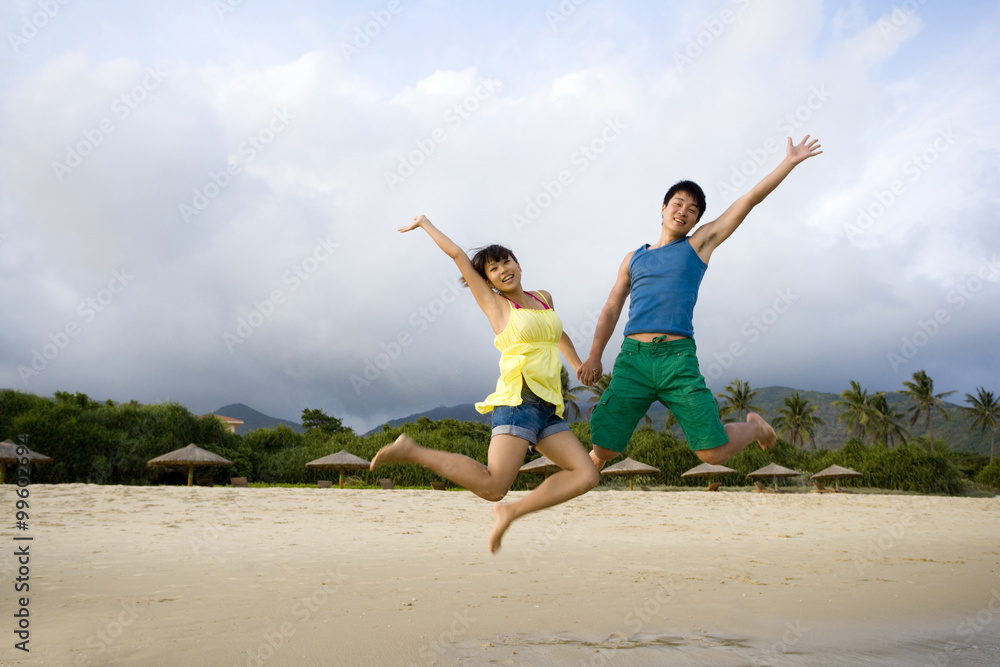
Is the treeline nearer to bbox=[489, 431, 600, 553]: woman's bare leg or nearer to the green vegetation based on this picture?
the green vegetation

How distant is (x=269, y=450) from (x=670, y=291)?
2816 centimetres

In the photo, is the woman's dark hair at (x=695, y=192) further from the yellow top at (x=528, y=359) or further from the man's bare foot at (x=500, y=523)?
the man's bare foot at (x=500, y=523)

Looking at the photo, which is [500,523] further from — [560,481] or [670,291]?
[670,291]

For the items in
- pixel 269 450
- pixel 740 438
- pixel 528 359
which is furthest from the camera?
pixel 269 450

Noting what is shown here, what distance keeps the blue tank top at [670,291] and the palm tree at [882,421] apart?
62.5 metres

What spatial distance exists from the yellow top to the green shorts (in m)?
0.33

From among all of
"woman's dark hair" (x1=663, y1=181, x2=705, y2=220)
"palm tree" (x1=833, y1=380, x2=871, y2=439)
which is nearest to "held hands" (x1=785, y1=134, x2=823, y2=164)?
"woman's dark hair" (x1=663, y1=181, x2=705, y2=220)

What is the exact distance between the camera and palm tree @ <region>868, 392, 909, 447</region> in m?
58.8

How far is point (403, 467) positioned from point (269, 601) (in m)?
17.1

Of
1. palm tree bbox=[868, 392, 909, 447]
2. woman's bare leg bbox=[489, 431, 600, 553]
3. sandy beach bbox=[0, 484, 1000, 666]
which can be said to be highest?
palm tree bbox=[868, 392, 909, 447]

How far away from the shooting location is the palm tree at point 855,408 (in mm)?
58469

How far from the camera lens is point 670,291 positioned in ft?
12.3

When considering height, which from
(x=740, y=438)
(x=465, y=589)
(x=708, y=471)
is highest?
(x=740, y=438)

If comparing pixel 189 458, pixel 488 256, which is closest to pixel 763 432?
pixel 488 256
